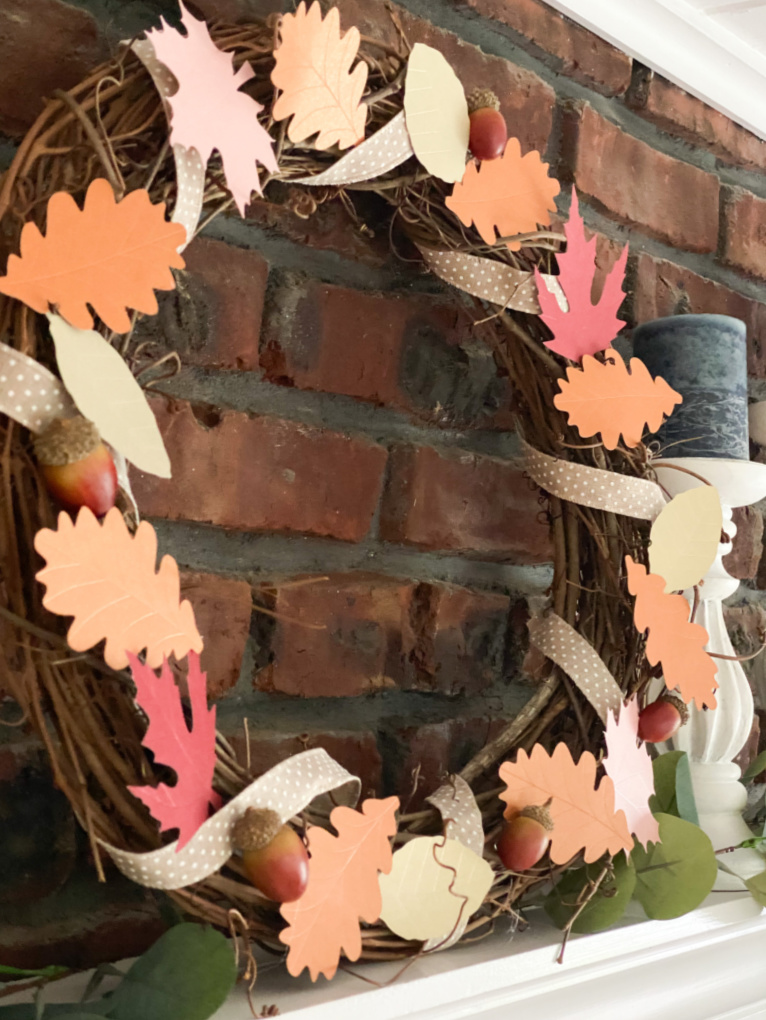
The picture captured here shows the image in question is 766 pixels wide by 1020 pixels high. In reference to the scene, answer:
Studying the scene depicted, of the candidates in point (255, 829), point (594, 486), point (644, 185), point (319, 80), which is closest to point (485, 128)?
point (319, 80)

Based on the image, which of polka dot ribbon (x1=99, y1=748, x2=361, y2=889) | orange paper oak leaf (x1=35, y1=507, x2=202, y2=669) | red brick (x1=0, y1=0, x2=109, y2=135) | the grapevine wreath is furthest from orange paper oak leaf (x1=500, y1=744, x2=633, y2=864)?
red brick (x1=0, y1=0, x2=109, y2=135)

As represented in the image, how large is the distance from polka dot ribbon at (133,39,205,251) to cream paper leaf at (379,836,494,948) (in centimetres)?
35

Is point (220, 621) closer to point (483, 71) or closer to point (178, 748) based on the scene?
point (178, 748)

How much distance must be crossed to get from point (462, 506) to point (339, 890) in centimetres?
34

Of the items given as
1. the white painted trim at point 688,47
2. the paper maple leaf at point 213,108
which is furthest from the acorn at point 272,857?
the white painted trim at point 688,47

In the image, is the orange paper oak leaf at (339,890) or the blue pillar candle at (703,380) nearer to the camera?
the orange paper oak leaf at (339,890)

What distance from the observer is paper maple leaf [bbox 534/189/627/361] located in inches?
25.0

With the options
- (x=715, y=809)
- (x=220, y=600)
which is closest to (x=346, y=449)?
(x=220, y=600)

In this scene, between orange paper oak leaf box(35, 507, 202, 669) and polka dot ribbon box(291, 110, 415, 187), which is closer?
orange paper oak leaf box(35, 507, 202, 669)

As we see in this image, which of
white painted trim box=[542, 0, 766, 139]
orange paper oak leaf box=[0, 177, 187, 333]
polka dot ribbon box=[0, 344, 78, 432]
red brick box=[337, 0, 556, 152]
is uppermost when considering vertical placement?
white painted trim box=[542, 0, 766, 139]

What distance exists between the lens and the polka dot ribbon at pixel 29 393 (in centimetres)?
42

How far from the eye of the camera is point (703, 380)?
2.48 ft

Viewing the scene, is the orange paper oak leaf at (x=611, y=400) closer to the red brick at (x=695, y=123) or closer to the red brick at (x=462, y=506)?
the red brick at (x=462, y=506)

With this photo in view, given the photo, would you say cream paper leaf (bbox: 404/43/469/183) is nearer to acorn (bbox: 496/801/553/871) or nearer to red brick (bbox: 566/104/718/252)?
red brick (bbox: 566/104/718/252)
